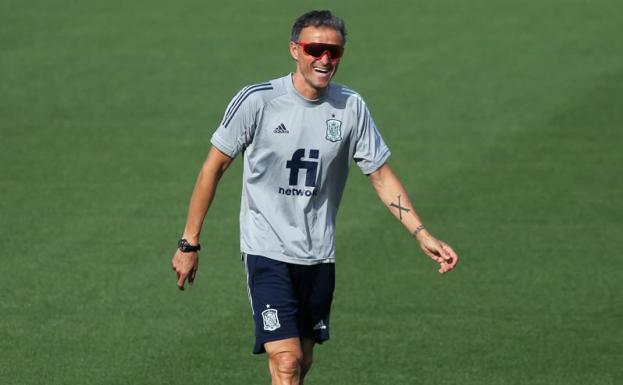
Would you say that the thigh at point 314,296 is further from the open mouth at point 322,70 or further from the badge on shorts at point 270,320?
the open mouth at point 322,70

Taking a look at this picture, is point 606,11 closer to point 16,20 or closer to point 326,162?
point 16,20

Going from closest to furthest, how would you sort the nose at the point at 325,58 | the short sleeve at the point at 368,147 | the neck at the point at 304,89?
1. the nose at the point at 325,58
2. the neck at the point at 304,89
3. the short sleeve at the point at 368,147

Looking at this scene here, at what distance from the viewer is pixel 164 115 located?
53.9 feet

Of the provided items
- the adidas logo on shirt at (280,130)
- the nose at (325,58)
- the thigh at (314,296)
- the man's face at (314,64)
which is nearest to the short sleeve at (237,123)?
the adidas logo on shirt at (280,130)

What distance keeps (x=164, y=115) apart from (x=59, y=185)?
3.07 metres

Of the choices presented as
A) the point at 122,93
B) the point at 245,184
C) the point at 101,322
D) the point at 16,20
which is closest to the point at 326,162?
the point at 245,184

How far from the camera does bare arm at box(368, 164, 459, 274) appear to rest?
287 inches

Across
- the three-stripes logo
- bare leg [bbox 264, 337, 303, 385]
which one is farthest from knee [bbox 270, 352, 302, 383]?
the three-stripes logo

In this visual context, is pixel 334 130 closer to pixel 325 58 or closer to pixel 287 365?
pixel 325 58

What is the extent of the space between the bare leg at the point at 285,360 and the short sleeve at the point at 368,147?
1.06m

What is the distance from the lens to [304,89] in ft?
23.9

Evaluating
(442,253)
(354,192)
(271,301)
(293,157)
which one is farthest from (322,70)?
(354,192)

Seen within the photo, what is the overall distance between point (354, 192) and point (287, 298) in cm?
631

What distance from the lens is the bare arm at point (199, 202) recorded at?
23.8 feet
